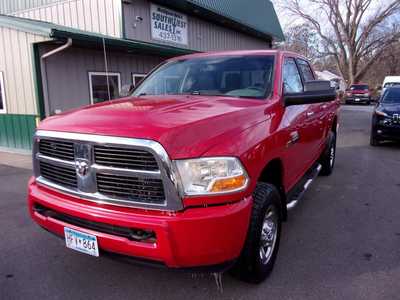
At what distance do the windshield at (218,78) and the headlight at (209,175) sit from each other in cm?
124

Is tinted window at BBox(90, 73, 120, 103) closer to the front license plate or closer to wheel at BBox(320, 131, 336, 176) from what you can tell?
wheel at BBox(320, 131, 336, 176)

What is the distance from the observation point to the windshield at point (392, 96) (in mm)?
9914

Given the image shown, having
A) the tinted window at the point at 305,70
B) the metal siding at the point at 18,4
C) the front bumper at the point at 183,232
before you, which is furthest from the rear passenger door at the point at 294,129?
the metal siding at the point at 18,4

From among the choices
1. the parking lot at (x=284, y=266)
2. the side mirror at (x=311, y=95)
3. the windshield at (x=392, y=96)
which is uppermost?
the side mirror at (x=311, y=95)

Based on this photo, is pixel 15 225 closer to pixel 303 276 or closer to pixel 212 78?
pixel 212 78

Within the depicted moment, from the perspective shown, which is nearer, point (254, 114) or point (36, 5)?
point (254, 114)

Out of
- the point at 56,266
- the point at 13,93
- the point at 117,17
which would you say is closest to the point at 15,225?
the point at 56,266

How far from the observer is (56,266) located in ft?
10.9

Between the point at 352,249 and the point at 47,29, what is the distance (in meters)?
7.23

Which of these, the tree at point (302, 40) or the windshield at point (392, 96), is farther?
the tree at point (302, 40)

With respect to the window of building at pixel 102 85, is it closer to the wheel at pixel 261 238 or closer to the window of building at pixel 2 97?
the window of building at pixel 2 97

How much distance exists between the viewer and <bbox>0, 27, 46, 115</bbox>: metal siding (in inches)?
335

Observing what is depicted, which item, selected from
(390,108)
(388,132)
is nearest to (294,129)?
(388,132)

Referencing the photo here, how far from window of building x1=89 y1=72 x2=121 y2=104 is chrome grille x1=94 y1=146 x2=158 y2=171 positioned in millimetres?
7208
